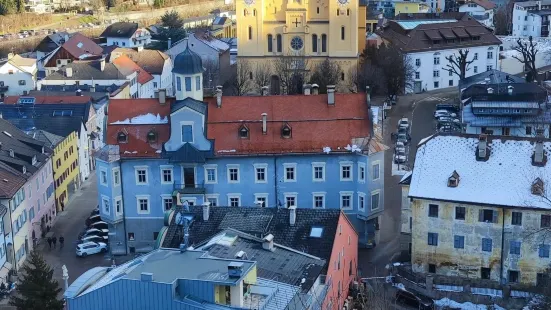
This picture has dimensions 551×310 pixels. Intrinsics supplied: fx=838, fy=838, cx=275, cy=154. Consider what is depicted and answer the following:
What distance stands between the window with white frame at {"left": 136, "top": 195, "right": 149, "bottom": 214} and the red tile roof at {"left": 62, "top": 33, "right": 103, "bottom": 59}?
47.3 m

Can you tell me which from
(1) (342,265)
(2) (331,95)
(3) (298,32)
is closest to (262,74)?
(3) (298,32)

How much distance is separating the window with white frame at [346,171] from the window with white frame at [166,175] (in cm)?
972

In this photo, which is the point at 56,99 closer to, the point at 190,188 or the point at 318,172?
the point at 190,188

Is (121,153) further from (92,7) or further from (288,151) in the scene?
(92,7)

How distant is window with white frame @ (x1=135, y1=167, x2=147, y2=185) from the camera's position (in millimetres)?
47438

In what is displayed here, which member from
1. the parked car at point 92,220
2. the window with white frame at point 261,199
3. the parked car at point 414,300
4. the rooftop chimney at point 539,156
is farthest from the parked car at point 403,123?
the parked car at point 414,300

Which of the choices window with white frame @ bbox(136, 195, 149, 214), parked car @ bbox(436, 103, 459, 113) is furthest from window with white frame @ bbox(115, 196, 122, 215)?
parked car @ bbox(436, 103, 459, 113)

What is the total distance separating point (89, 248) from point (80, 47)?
51778mm

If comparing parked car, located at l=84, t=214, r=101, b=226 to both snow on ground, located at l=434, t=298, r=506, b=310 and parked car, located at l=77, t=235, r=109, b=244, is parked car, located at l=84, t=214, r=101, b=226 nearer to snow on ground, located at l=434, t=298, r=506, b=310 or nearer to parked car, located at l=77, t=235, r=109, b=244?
parked car, located at l=77, t=235, r=109, b=244

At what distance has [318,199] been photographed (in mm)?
48000

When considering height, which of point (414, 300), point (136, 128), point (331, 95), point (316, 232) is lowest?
point (414, 300)

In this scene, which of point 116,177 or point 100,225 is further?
point 100,225

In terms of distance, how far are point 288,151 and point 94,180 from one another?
71.3 ft

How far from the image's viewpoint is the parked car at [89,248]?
4784 cm
